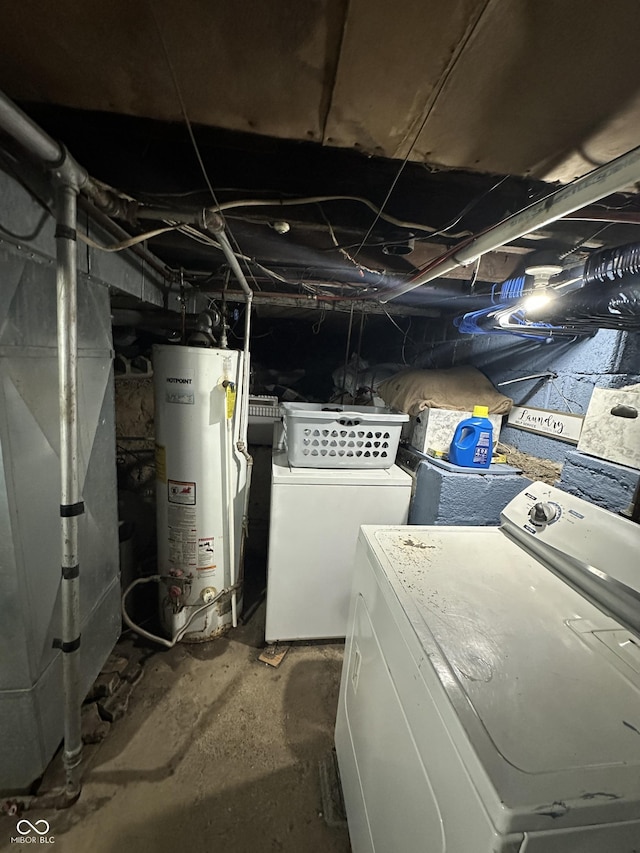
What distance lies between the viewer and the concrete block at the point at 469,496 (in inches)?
62.2

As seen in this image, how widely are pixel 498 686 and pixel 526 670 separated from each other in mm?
89

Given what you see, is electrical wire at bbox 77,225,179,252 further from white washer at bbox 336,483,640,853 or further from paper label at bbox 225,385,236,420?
white washer at bbox 336,483,640,853

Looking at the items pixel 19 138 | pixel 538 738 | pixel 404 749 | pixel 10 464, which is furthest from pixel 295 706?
pixel 19 138

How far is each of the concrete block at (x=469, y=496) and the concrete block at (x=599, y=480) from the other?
252 millimetres

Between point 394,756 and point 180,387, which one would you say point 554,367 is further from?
point 180,387

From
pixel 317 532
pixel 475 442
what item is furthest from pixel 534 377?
pixel 317 532

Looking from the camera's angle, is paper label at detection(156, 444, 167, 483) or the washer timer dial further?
paper label at detection(156, 444, 167, 483)

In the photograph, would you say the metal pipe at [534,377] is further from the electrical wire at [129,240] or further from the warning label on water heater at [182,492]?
the warning label on water heater at [182,492]

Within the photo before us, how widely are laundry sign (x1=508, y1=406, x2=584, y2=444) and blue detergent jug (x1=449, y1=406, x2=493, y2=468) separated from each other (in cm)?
31

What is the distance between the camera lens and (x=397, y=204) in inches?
48.1

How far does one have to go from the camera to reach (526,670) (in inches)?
26.0

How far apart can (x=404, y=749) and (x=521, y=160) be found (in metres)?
1.44

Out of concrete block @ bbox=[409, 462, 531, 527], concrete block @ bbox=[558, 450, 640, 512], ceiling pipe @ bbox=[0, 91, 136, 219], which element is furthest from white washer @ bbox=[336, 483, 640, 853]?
ceiling pipe @ bbox=[0, 91, 136, 219]

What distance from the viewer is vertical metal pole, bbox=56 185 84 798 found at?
920mm
